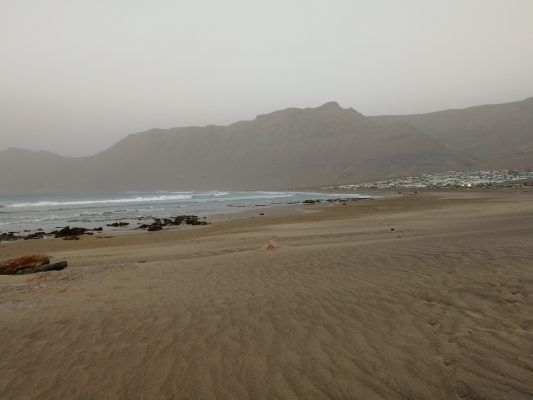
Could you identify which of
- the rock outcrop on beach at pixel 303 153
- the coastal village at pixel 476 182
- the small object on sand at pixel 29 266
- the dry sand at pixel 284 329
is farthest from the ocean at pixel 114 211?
the rock outcrop on beach at pixel 303 153

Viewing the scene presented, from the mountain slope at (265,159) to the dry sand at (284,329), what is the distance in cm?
9631

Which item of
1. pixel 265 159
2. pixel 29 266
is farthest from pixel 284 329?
pixel 265 159

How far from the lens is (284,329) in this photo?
5113 millimetres

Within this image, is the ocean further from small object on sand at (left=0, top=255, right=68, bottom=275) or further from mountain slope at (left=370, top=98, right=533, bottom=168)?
mountain slope at (left=370, top=98, right=533, bottom=168)

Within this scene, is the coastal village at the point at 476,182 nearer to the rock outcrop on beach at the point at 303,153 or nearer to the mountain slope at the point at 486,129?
the rock outcrop on beach at the point at 303,153

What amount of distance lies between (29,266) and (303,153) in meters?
137

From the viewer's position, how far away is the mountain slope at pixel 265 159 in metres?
116

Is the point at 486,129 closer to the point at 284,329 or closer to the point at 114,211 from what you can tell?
the point at 114,211

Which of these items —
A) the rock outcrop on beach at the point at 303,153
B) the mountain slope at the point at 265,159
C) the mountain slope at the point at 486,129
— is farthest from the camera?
the mountain slope at the point at 486,129

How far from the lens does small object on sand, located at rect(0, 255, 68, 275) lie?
1072cm

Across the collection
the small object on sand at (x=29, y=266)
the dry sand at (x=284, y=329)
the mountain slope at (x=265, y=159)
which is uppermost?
the mountain slope at (x=265, y=159)

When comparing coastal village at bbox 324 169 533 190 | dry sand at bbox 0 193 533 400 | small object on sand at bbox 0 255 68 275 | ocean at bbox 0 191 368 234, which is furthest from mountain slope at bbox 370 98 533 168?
small object on sand at bbox 0 255 68 275

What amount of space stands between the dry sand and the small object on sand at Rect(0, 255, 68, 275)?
2.90 ft

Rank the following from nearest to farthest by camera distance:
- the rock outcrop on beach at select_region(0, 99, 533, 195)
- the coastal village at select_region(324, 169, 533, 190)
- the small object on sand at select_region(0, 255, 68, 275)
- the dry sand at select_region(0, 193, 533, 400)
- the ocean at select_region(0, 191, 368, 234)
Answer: the dry sand at select_region(0, 193, 533, 400), the small object on sand at select_region(0, 255, 68, 275), the ocean at select_region(0, 191, 368, 234), the coastal village at select_region(324, 169, 533, 190), the rock outcrop on beach at select_region(0, 99, 533, 195)
